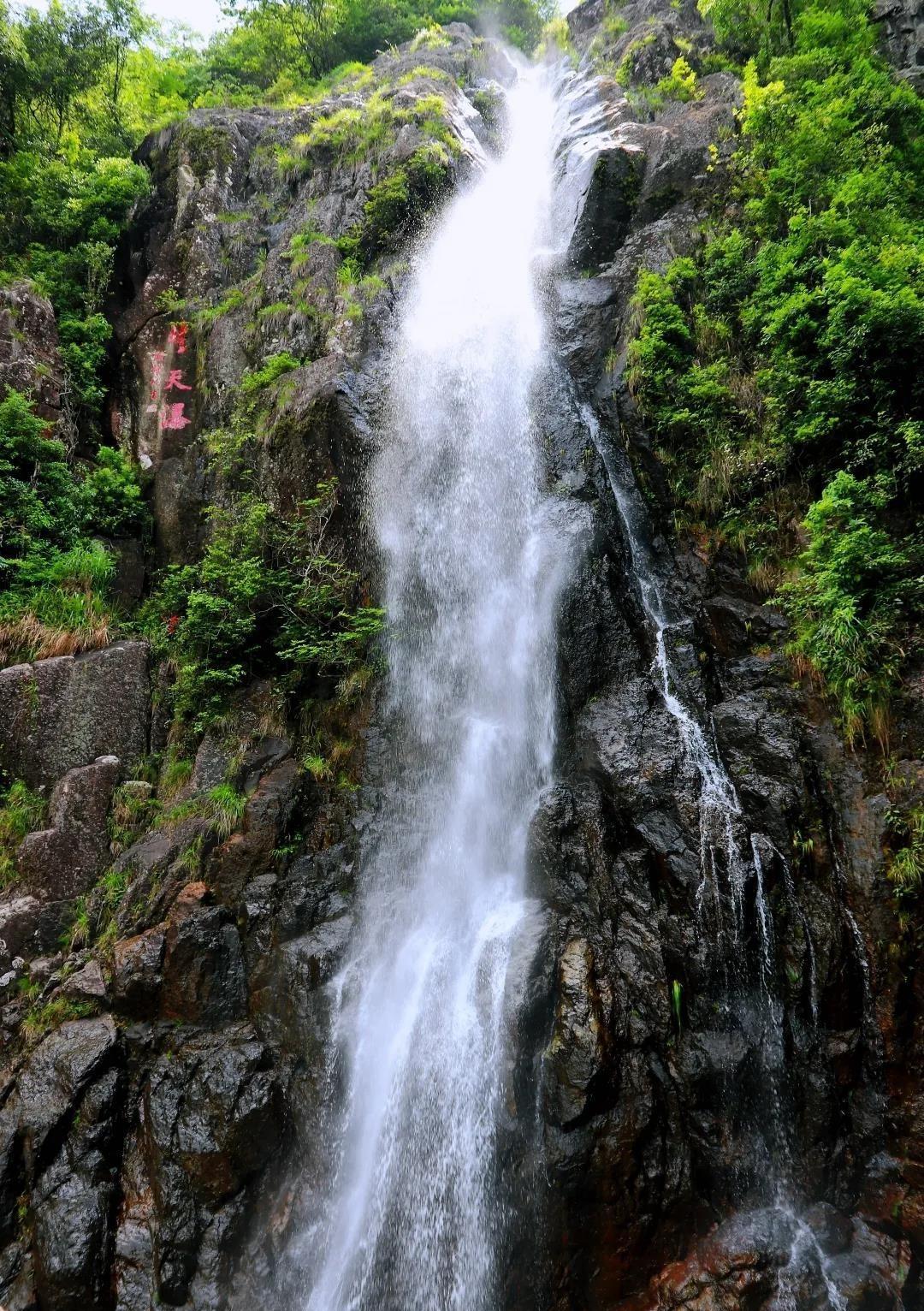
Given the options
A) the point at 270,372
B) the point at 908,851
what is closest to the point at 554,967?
the point at 908,851

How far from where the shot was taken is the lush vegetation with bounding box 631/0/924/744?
598 cm

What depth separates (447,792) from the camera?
286 inches

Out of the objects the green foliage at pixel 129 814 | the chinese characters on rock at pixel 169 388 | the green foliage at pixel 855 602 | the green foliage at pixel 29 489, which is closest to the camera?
the green foliage at pixel 855 602

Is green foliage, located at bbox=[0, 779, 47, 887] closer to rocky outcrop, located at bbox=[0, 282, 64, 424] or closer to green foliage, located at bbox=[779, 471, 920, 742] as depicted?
rocky outcrop, located at bbox=[0, 282, 64, 424]

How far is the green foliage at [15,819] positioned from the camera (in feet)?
23.5

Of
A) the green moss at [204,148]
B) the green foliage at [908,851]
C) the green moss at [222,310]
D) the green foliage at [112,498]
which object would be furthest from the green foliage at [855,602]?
the green moss at [204,148]

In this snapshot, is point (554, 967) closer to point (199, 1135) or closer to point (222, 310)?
point (199, 1135)

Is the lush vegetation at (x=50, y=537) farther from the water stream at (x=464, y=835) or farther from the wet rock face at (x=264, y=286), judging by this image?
the water stream at (x=464, y=835)

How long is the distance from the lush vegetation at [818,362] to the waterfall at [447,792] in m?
2.14

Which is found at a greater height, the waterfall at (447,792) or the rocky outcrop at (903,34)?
the rocky outcrop at (903,34)

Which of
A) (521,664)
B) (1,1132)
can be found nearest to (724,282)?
(521,664)

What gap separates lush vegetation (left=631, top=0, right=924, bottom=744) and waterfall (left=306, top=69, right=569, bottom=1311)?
214cm

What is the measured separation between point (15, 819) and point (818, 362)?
1055 cm

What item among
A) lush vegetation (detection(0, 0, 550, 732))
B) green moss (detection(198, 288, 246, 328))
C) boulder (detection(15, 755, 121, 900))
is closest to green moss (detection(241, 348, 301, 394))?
lush vegetation (detection(0, 0, 550, 732))
